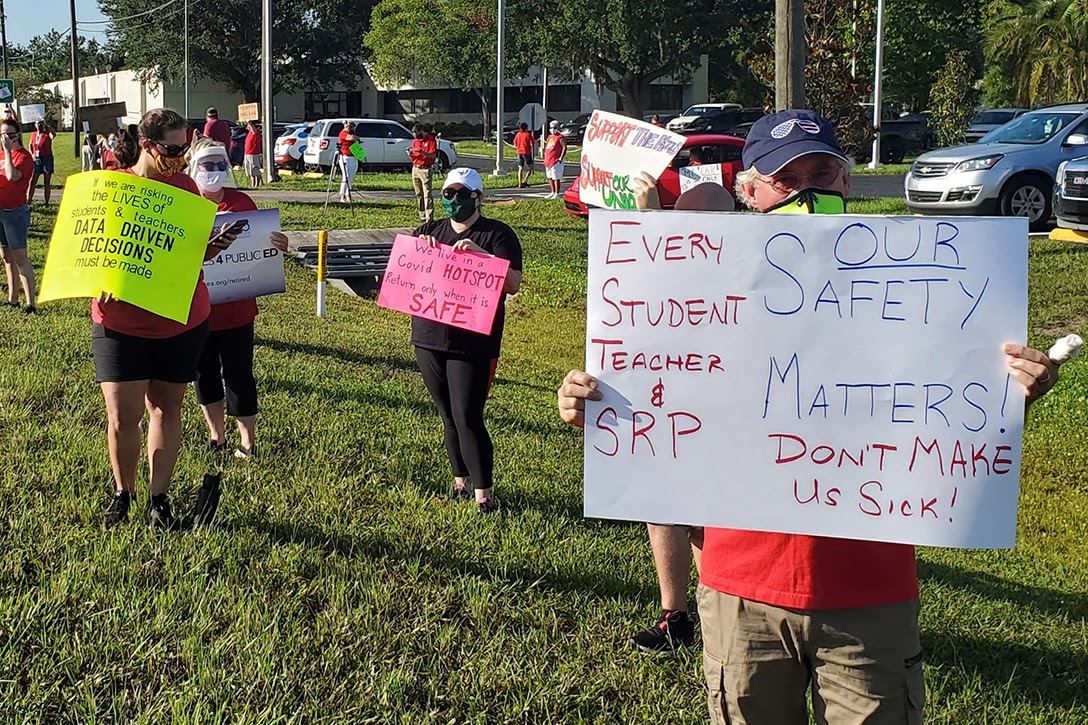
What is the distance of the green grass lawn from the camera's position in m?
3.59

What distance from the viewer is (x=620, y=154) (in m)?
5.49

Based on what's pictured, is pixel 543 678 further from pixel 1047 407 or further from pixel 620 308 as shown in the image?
pixel 1047 407

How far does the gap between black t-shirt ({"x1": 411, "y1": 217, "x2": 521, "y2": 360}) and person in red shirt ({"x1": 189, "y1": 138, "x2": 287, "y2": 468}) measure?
3.49ft

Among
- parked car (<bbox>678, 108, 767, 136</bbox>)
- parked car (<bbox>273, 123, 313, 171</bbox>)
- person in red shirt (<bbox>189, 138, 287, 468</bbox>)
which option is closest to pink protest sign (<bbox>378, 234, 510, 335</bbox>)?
person in red shirt (<bbox>189, 138, 287, 468</bbox>)

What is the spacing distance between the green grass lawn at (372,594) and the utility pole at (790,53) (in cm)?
270

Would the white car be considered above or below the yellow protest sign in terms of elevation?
above

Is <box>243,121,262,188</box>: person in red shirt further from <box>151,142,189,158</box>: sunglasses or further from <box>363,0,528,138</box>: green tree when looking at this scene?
<box>363,0,528,138</box>: green tree

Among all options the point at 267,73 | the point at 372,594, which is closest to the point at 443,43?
the point at 267,73

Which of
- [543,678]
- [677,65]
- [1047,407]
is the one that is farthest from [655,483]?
[677,65]

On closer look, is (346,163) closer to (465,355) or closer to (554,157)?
(554,157)

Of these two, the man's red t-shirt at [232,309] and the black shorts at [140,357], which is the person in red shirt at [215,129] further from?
the black shorts at [140,357]

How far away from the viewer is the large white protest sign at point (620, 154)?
205 inches

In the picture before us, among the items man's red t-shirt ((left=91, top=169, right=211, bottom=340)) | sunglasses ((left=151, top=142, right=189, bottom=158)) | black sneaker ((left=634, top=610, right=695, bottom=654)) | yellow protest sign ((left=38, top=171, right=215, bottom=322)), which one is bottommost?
black sneaker ((left=634, top=610, right=695, bottom=654))

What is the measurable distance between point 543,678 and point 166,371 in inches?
87.5
